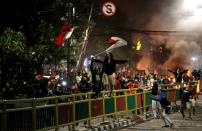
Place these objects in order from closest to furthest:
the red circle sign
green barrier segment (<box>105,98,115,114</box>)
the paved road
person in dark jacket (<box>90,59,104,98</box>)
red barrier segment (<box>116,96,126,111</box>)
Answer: person in dark jacket (<box>90,59,104,98</box>), the paved road, green barrier segment (<box>105,98,115,114</box>), red barrier segment (<box>116,96,126,111</box>), the red circle sign

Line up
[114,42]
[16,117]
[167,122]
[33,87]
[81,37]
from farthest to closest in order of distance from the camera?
[81,37] < [33,87] < [167,122] < [114,42] < [16,117]

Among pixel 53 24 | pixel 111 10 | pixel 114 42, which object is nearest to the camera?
pixel 114 42

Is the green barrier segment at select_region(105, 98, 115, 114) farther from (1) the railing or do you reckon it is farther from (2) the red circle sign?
(2) the red circle sign

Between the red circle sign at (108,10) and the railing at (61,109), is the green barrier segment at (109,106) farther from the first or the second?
the red circle sign at (108,10)

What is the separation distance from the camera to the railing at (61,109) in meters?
10.1

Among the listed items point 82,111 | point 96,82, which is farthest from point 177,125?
point 82,111

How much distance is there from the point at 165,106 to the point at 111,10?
9.30 m

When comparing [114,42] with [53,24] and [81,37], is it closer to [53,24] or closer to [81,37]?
[53,24]

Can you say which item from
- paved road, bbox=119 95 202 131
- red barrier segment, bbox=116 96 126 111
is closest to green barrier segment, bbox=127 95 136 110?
red barrier segment, bbox=116 96 126 111

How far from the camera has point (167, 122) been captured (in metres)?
15.6

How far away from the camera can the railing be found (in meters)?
10.1

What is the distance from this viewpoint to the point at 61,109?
1228 cm

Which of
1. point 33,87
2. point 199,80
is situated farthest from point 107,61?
point 199,80

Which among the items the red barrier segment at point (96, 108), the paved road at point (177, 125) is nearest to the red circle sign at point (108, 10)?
the paved road at point (177, 125)
